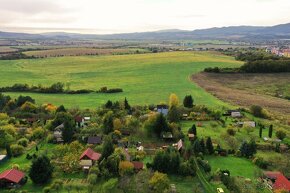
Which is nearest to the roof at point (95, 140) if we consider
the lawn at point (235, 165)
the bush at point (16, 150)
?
the bush at point (16, 150)

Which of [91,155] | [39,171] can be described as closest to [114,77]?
[91,155]

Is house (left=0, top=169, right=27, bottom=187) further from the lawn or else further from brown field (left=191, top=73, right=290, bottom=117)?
brown field (left=191, top=73, right=290, bottom=117)

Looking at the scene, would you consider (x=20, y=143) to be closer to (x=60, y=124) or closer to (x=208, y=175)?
(x=60, y=124)

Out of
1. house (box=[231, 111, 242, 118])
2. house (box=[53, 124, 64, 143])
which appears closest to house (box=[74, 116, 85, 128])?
house (box=[53, 124, 64, 143])

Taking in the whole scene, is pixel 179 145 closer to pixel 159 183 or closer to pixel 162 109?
pixel 159 183

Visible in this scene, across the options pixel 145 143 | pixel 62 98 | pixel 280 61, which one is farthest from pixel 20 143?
pixel 280 61

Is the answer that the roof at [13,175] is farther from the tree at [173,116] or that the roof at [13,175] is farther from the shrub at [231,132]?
the shrub at [231,132]
